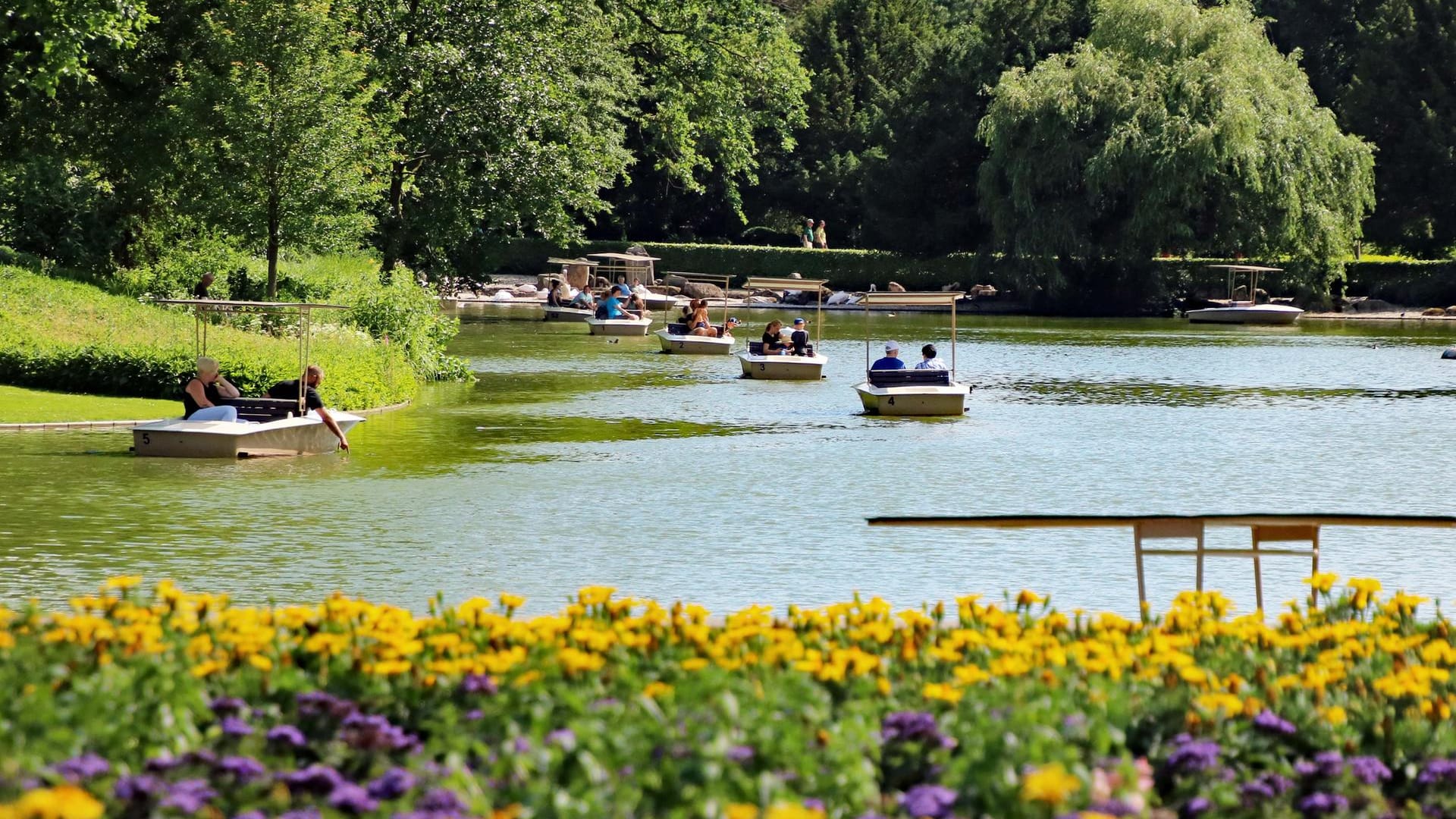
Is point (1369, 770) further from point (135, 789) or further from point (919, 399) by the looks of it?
point (919, 399)

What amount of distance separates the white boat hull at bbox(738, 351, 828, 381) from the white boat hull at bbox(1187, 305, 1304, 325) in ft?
98.7

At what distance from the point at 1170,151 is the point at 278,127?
36.7 metres

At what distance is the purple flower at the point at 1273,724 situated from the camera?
251 inches

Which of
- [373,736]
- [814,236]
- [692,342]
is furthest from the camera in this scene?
[814,236]

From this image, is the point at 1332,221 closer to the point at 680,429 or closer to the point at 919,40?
the point at 919,40

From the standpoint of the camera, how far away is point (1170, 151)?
199 ft

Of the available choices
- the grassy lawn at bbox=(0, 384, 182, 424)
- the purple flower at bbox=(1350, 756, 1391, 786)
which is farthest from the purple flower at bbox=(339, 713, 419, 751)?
the grassy lawn at bbox=(0, 384, 182, 424)

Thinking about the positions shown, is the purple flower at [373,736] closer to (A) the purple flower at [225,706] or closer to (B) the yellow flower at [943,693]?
(A) the purple flower at [225,706]

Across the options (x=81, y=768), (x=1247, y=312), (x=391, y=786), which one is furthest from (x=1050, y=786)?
(x=1247, y=312)

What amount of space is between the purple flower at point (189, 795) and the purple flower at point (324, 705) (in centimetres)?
84

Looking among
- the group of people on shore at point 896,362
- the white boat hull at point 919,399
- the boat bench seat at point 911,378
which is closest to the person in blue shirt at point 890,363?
the group of people on shore at point 896,362

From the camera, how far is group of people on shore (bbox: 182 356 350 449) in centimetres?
2078

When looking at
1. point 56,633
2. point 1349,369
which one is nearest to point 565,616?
point 56,633

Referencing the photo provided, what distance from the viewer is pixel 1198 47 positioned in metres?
63.3
